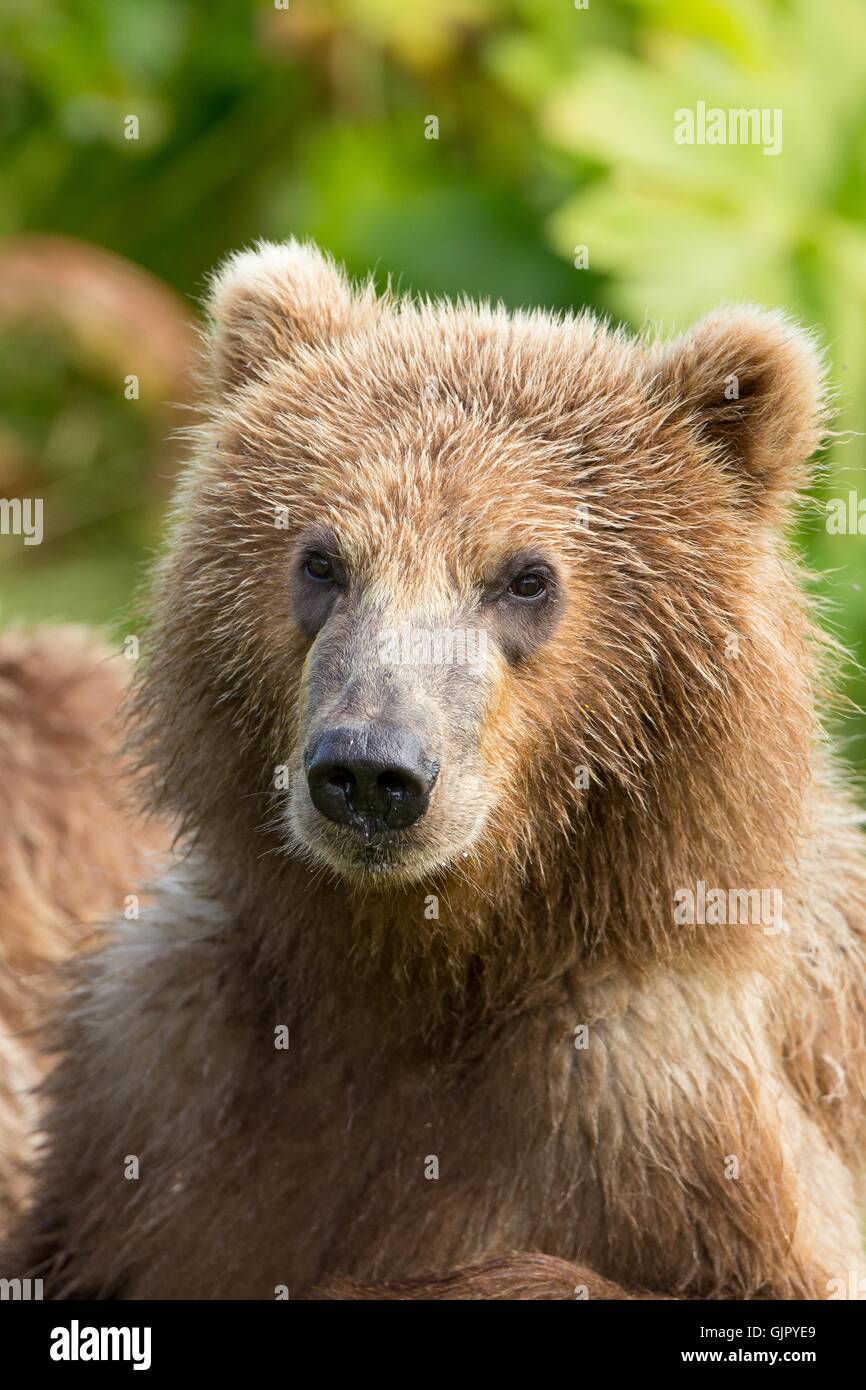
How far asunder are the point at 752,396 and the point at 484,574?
0.78m

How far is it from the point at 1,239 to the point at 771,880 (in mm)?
9635

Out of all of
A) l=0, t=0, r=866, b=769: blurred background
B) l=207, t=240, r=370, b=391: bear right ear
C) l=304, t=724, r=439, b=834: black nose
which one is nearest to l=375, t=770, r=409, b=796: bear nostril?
l=304, t=724, r=439, b=834: black nose

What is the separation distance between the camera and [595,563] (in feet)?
14.7

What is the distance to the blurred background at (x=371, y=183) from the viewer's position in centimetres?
886

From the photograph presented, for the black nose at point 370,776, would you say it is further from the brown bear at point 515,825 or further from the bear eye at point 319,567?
the bear eye at point 319,567

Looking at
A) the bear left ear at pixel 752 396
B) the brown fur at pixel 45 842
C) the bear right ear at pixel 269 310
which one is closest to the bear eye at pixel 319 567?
the bear right ear at pixel 269 310

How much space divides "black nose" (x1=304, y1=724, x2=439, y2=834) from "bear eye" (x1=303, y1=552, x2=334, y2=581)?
559 millimetres

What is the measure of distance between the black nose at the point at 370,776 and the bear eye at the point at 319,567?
22.0 inches

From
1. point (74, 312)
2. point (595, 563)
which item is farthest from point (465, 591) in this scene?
point (74, 312)

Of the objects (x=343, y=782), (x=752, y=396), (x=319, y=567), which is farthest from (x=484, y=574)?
(x=752, y=396)

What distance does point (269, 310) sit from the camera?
197 inches

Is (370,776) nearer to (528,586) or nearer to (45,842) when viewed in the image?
(528,586)
